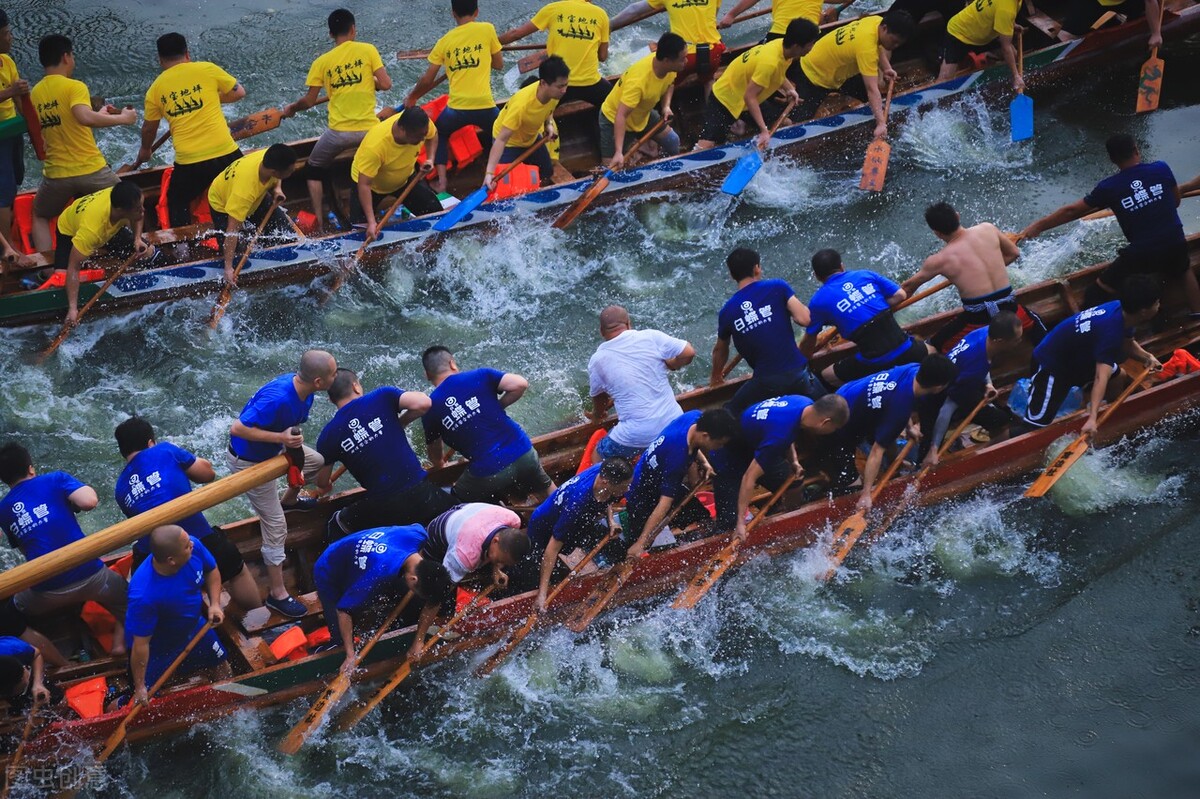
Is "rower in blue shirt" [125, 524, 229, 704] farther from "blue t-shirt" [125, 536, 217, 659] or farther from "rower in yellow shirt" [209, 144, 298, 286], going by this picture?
"rower in yellow shirt" [209, 144, 298, 286]

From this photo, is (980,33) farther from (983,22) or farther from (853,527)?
(853,527)

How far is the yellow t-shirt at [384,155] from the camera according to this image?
34.8ft

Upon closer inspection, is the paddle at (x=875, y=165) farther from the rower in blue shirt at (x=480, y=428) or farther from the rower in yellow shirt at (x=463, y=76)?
the rower in blue shirt at (x=480, y=428)

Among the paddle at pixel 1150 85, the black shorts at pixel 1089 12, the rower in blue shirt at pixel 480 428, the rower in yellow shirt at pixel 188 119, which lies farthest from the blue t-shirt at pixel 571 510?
the black shorts at pixel 1089 12

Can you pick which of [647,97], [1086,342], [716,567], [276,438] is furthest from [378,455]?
[647,97]

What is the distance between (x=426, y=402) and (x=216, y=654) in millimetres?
2012

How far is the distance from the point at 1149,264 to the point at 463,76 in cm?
608

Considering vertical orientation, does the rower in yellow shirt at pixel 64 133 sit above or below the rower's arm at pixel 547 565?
above

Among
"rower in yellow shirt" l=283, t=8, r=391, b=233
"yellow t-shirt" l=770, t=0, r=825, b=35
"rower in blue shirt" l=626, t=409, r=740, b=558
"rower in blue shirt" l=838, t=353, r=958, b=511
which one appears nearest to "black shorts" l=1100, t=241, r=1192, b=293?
"rower in blue shirt" l=838, t=353, r=958, b=511

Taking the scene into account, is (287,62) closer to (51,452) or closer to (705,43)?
(705,43)

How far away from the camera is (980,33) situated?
1204 cm

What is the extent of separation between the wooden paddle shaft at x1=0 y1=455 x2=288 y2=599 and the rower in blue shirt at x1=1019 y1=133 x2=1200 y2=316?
651 cm

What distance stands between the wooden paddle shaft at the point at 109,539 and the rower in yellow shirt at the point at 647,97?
5411 mm

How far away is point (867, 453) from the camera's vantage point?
28.4ft
